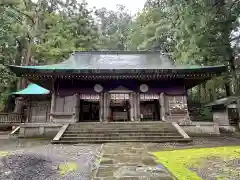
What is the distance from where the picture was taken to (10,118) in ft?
54.0

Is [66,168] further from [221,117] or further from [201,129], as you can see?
[221,117]

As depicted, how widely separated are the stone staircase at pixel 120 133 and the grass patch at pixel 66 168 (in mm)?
4035

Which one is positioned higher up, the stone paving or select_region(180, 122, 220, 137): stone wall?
select_region(180, 122, 220, 137): stone wall

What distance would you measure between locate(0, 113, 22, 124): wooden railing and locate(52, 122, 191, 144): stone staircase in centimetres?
A: 811

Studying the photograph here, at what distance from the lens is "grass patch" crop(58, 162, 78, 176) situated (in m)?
4.45

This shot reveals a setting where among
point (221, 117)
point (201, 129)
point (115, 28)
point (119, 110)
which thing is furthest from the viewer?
point (115, 28)

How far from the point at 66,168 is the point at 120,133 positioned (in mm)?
5407

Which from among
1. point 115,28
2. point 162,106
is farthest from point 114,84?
point 115,28

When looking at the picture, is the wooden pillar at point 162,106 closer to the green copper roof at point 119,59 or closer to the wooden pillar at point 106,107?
the green copper roof at point 119,59

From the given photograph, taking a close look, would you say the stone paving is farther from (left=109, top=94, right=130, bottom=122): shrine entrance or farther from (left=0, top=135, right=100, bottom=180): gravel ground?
(left=109, top=94, right=130, bottom=122): shrine entrance

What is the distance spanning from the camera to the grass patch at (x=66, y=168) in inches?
175

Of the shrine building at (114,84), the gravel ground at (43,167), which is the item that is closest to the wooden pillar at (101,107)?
the shrine building at (114,84)

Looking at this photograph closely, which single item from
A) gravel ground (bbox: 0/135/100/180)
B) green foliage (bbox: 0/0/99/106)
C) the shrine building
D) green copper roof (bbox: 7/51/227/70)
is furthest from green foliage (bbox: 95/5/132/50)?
gravel ground (bbox: 0/135/100/180)

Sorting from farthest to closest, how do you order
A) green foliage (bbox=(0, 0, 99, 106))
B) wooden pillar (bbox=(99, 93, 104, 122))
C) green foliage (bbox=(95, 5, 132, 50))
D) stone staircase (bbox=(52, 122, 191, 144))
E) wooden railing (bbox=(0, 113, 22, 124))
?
green foliage (bbox=(95, 5, 132, 50)) < green foliage (bbox=(0, 0, 99, 106)) < wooden railing (bbox=(0, 113, 22, 124)) < wooden pillar (bbox=(99, 93, 104, 122)) < stone staircase (bbox=(52, 122, 191, 144))
